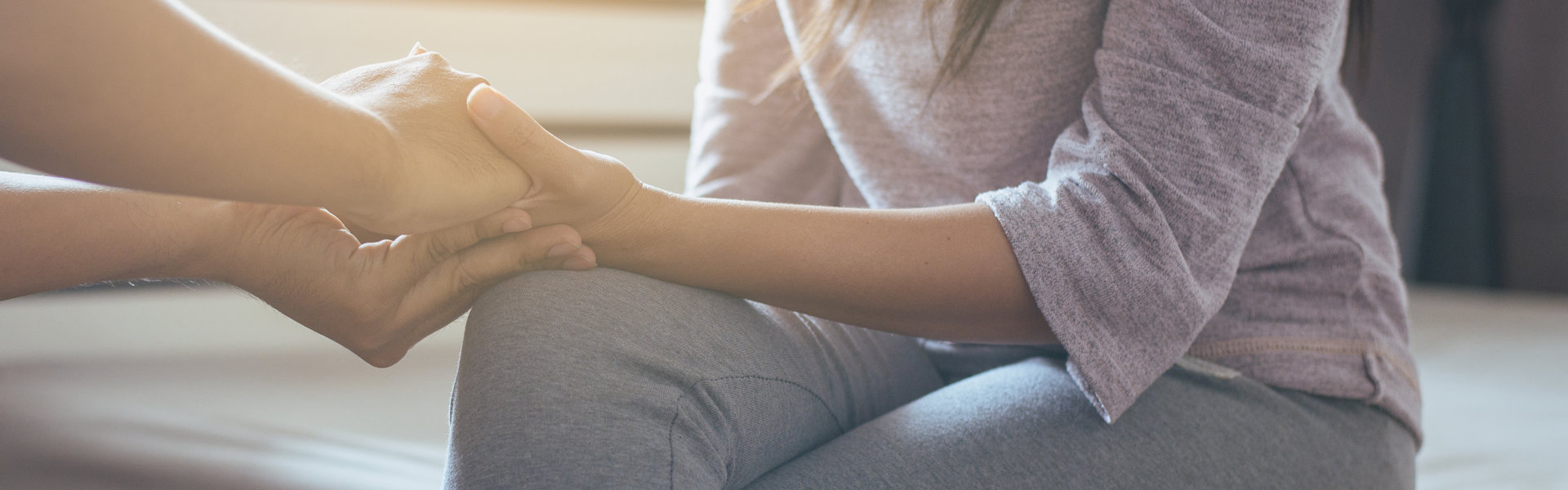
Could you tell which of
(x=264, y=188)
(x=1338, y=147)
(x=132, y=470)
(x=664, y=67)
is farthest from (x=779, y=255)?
(x=664, y=67)

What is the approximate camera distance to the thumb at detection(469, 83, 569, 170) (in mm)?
510

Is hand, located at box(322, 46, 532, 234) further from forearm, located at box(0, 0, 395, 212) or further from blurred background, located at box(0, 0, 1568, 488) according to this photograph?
blurred background, located at box(0, 0, 1568, 488)

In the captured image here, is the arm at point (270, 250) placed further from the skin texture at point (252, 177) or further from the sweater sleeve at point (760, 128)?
the sweater sleeve at point (760, 128)

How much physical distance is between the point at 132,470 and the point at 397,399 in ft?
1.04

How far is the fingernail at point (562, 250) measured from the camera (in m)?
0.54

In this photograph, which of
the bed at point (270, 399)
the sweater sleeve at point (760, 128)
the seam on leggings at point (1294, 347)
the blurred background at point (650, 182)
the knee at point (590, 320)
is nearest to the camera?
the knee at point (590, 320)

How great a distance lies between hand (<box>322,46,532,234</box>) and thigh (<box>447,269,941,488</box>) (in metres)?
0.06

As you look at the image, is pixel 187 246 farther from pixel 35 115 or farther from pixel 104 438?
pixel 104 438

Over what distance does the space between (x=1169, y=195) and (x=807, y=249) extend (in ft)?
0.73

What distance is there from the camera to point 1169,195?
54cm

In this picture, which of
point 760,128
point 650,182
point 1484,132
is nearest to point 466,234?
point 760,128

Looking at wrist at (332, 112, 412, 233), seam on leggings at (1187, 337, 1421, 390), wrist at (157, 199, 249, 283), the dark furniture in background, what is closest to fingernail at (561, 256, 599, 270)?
wrist at (332, 112, 412, 233)

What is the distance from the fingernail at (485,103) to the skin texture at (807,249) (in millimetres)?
16

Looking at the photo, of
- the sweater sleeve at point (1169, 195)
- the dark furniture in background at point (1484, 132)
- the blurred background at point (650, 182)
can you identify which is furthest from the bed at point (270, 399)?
the sweater sleeve at point (1169, 195)
